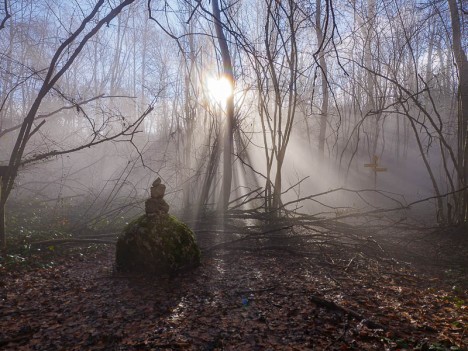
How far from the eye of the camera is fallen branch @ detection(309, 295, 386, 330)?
3.05 meters

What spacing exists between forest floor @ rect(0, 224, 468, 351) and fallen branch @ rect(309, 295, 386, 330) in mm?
10

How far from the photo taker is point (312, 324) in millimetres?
3109

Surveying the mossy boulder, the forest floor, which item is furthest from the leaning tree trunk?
the mossy boulder

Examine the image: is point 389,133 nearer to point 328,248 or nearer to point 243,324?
point 328,248

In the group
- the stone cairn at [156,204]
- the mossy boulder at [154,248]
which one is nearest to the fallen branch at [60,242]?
the mossy boulder at [154,248]

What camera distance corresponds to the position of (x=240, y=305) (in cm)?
359

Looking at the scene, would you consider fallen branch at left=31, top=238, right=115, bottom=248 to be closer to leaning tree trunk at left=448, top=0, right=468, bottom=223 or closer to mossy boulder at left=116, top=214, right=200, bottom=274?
mossy boulder at left=116, top=214, right=200, bottom=274

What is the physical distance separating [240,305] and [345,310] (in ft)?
3.44

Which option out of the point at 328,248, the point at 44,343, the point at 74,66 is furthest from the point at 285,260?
the point at 74,66

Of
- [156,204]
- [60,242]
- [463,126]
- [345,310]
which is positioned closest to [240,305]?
[345,310]

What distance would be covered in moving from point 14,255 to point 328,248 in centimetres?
499

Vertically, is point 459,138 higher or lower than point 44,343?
higher

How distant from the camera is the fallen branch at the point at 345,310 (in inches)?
120

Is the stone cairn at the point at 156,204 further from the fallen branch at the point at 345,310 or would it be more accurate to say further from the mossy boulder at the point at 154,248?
the fallen branch at the point at 345,310
